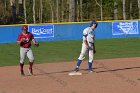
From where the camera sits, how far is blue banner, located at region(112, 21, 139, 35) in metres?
31.4

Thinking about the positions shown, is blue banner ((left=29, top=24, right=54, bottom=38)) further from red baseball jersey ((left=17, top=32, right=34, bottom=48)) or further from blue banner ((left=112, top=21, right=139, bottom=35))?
red baseball jersey ((left=17, top=32, right=34, bottom=48))

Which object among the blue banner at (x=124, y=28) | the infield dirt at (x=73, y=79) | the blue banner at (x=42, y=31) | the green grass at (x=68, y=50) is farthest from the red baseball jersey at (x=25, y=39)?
the blue banner at (x=124, y=28)

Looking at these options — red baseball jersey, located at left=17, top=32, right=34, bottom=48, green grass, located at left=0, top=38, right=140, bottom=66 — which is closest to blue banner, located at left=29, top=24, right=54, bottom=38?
green grass, located at left=0, top=38, right=140, bottom=66

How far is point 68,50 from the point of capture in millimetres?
24734

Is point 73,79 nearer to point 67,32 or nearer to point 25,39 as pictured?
point 25,39

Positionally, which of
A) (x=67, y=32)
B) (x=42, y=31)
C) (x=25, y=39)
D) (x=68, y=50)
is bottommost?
(x=68, y=50)

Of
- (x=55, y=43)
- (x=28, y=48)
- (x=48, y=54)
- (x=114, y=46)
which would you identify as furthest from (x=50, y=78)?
(x=55, y=43)

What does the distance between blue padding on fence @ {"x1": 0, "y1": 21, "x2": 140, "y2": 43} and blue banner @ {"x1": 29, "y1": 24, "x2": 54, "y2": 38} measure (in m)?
0.24

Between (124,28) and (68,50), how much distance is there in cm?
811

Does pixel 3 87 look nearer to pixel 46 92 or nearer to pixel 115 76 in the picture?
pixel 46 92

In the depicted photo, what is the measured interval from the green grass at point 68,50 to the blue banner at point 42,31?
0.79m

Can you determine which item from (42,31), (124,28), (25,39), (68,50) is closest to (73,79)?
(25,39)

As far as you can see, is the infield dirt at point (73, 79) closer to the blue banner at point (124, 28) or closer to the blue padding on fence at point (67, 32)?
the blue padding on fence at point (67, 32)

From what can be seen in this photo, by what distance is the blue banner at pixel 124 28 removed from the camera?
31422 mm
